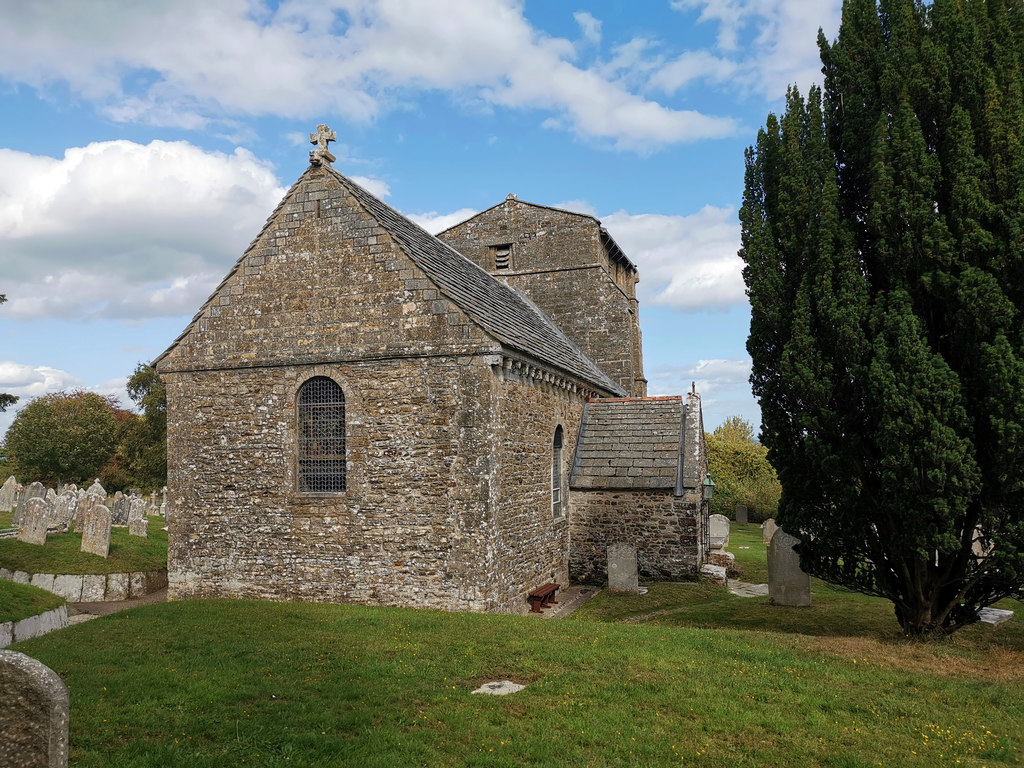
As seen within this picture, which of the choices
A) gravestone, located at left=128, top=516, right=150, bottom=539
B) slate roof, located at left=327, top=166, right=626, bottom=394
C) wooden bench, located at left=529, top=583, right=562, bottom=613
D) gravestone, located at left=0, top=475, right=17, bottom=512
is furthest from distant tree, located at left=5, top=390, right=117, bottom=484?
wooden bench, located at left=529, top=583, right=562, bottom=613

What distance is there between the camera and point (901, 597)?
10719mm

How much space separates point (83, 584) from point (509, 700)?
14.8 metres

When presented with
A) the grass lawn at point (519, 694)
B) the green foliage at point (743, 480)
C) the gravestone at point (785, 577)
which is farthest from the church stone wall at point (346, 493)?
the green foliage at point (743, 480)

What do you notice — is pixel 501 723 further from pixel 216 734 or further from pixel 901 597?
pixel 901 597

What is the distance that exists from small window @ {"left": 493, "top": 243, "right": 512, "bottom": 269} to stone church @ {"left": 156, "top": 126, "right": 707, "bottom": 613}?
417 inches

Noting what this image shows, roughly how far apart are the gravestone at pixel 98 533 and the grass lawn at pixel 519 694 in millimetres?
8065

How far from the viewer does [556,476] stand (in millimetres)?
16922

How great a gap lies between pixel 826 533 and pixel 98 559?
58.7 feet

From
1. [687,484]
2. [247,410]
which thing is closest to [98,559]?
[247,410]

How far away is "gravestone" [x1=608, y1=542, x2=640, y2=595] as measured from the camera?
51.7 feet

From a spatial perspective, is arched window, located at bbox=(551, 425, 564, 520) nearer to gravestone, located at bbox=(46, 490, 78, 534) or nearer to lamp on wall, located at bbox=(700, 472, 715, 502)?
lamp on wall, located at bbox=(700, 472, 715, 502)

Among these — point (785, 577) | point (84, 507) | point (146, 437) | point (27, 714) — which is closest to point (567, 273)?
point (785, 577)

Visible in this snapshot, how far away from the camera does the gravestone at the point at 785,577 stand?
14.4 metres

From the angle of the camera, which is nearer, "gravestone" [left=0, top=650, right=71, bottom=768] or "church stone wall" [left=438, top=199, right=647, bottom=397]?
"gravestone" [left=0, top=650, right=71, bottom=768]
